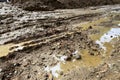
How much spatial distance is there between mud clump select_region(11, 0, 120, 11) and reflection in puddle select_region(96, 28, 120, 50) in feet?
18.2

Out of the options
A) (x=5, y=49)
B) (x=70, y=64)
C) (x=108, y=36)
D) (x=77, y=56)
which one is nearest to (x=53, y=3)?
(x=108, y=36)

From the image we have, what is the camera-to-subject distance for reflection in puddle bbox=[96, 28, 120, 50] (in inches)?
270

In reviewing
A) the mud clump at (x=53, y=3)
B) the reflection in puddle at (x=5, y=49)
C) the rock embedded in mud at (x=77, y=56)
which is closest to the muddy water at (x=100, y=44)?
the rock embedded in mud at (x=77, y=56)

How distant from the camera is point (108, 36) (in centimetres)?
744

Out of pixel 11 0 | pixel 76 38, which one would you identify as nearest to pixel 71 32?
pixel 76 38

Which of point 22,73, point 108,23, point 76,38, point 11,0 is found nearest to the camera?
point 22,73

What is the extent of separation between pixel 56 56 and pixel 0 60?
161cm

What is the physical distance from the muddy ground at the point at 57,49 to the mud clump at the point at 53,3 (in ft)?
8.49

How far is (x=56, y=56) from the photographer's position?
5926mm

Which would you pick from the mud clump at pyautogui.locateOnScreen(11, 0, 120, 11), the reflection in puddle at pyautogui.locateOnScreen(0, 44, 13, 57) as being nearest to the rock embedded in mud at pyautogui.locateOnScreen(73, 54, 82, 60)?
the reflection in puddle at pyautogui.locateOnScreen(0, 44, 13, 57)

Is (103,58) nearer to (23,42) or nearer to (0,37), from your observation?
(23,42)

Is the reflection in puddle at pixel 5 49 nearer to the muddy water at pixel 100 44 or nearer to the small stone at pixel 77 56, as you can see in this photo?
the muddy water at pixel 100 44

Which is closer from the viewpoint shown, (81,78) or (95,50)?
(81,78)

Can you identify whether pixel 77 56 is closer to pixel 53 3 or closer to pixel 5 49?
pixel 5 49
